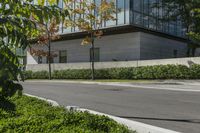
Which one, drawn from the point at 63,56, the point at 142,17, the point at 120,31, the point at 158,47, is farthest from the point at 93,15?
the point at 63,56

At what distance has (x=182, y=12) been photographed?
40.2m

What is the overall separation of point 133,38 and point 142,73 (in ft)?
27.6

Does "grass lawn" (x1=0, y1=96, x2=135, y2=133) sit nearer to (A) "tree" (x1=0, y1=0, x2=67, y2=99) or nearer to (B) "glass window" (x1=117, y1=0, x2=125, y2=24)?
(A) "tree" (x1=0, y1=0, x2=67, y2=99)

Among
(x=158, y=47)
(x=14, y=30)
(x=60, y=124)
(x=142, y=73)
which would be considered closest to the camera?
(x=14, y=30)

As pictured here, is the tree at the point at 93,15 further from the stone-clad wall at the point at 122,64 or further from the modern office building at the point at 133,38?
the modern office building at the point at 133,38

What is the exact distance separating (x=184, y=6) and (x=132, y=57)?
337 inches

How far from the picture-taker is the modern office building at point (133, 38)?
3706cm

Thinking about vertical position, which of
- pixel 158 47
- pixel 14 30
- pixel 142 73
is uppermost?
pixel 158 47

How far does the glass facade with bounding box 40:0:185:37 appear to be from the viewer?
36.5m

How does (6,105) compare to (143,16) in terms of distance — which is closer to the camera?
(6,105)

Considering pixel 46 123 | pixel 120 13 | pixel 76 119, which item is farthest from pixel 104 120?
pixel 120 13

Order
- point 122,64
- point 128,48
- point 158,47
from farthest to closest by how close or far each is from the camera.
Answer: point 158,47 → point 128,48 → point 122,64

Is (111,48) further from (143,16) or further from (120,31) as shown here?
(143,16)

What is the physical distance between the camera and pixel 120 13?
3691cm
